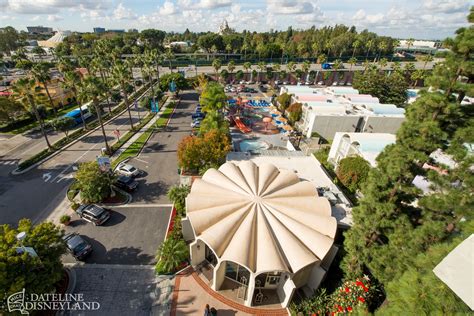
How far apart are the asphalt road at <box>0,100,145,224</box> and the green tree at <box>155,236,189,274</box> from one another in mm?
18740

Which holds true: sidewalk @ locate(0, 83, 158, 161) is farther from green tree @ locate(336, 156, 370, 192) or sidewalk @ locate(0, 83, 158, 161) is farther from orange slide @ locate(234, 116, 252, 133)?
green tree @ locate(336, 156, 370, 192)

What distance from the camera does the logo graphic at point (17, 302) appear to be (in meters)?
15.7

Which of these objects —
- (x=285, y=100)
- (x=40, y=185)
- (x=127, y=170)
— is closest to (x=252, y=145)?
(x=127, y=170)

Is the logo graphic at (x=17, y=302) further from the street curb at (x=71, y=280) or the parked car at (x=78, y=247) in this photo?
the parked car at (x=78, y=247)

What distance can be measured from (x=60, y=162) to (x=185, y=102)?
4026cm

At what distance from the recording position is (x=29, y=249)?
1742 cm

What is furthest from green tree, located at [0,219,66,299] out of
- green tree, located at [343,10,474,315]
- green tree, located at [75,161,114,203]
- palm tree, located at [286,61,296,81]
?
palm tree, located at [286,61,296,81]

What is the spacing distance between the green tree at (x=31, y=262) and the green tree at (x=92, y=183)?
1041cm

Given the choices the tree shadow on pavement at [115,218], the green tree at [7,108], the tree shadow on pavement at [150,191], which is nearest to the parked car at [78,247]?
the tree shadow on pavement at [115,218]

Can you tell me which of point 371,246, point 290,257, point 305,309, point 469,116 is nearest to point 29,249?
point 290,257

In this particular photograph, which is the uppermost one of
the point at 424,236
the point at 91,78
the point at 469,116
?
the point at 469,116

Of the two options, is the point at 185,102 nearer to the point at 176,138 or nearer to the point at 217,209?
the point at 176,138

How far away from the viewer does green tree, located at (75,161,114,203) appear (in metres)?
30.0

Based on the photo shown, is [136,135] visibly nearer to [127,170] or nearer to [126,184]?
[127,170]
